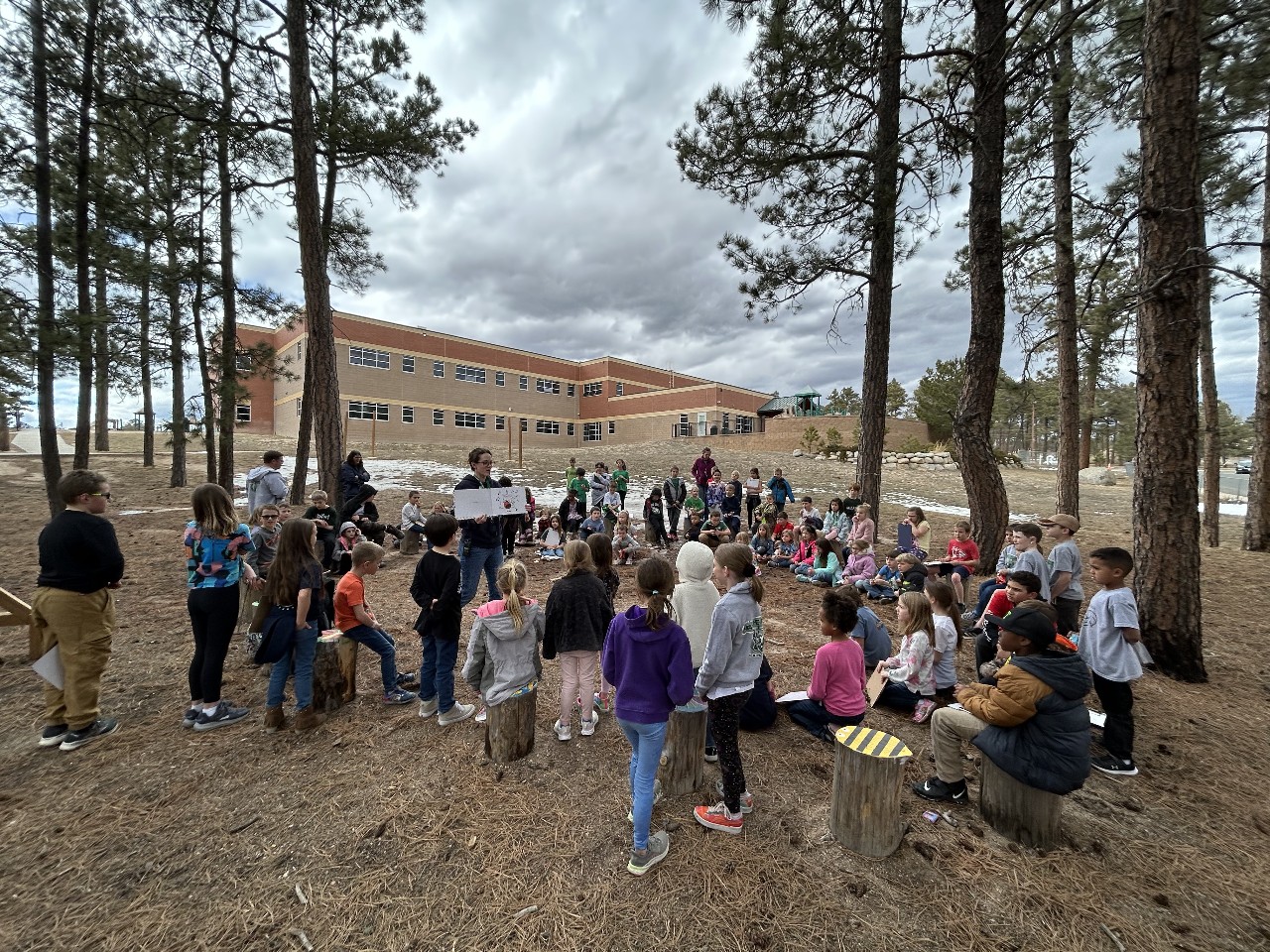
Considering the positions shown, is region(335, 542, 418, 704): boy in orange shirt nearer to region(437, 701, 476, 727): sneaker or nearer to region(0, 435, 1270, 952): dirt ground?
region(0, 435, 1270, 952): dirt ground

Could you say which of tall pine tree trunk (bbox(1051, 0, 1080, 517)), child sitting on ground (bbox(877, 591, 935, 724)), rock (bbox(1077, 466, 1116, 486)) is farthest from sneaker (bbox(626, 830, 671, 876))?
rock (bbox(1077, 466, 1116, 486))

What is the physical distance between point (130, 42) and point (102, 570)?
10085 mm

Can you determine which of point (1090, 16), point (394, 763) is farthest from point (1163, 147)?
point (394, 763)

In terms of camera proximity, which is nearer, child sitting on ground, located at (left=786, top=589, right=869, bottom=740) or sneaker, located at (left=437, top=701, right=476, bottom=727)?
child sitting on ground, located at (left=786, top=589, right=869, bottom=740)

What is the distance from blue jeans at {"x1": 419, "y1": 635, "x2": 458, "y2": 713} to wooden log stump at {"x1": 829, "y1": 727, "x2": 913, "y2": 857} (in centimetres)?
285

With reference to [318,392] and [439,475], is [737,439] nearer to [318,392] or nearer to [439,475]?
[439,475]

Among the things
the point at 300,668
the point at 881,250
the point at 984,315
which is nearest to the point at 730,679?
the point at 300,668

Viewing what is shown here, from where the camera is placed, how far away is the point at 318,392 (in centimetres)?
855

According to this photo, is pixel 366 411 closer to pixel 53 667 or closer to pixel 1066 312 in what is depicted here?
pixel 53 667

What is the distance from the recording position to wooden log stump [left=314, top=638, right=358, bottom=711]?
407cm

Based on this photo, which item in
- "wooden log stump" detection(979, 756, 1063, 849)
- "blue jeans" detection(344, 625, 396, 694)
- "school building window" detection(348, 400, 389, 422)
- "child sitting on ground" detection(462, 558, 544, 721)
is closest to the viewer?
"wooden log stump" detection(979, 756, 1063, 849)

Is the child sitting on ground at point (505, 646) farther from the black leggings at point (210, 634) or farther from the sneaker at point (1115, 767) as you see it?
the sneaker at point (1115, 767)

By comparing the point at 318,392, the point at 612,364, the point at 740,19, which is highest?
the point at 612,364

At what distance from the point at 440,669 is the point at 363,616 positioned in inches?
30.3
